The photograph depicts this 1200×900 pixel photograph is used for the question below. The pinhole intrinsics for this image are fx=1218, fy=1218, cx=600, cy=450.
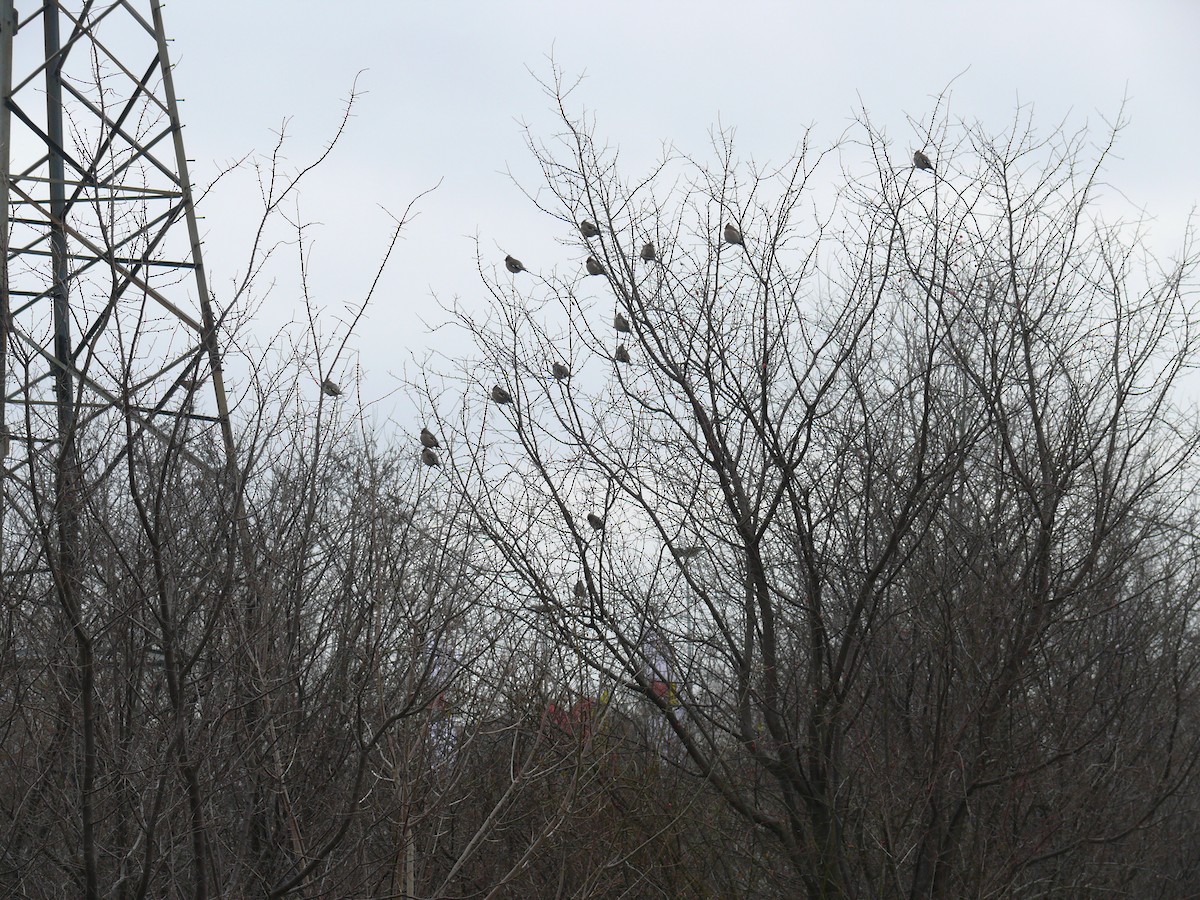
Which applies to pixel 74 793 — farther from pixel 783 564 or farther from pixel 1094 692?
pixel 1094 692

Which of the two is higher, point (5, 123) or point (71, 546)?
point (5, 123)

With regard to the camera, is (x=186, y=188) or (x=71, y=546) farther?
(x=186, y=188)

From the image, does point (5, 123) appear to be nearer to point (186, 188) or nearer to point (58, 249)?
point (186, 188)

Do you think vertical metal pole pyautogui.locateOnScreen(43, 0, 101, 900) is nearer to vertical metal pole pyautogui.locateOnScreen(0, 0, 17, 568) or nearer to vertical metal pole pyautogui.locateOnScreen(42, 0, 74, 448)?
vertical metal pole pyautogui.locateOnScreen(42, 0, 74, 448)

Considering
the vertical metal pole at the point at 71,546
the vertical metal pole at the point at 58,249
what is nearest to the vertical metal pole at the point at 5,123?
the vertical metal pole at the point at 58,249

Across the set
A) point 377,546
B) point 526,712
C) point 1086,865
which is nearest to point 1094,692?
point 1086,865

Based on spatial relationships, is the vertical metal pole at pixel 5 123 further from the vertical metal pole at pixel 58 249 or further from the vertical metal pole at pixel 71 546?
the vertical metal pole at pixel 71 546

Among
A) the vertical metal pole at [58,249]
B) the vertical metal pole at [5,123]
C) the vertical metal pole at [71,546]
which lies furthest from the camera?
the vertical metal pole at [5,123]

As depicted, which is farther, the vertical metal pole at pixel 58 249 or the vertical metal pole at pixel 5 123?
the vertical metal pole at pixel 5 123

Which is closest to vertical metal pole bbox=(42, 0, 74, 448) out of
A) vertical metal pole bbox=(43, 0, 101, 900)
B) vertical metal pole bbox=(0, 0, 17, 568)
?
vertical metal pole bbox=(43, 0, 101, 900)

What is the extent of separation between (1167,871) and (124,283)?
39.4ft

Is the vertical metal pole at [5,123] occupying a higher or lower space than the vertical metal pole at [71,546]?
higher

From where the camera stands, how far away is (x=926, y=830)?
6277mm

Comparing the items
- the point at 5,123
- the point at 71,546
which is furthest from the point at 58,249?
the point at 5,123
